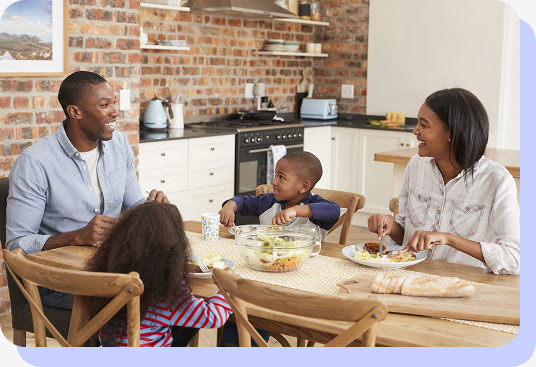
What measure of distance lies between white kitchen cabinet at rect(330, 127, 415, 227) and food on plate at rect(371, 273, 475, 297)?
14.0 ft

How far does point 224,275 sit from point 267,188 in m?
1.58

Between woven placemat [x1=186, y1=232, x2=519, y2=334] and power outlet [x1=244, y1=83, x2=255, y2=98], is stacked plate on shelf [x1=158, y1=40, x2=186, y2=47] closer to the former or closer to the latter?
power outlet [x1=244, y1=83, x2=255, y2=98]

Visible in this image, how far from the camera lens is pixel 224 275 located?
166 centimetres

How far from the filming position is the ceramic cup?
2.57 metres

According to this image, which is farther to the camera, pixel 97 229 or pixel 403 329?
pixel 97 229

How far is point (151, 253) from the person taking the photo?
5.90ft

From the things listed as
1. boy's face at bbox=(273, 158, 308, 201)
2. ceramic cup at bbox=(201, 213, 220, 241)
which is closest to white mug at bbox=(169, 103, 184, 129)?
boy's face at bbox=(273, 158, 308, 201)

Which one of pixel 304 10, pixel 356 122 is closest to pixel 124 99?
pixel 304 10

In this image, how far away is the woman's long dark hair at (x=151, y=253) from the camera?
5.88 feet

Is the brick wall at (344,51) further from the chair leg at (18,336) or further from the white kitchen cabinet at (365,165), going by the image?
the chair leg at (18,336)

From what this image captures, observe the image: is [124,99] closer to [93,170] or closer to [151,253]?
[93,170]

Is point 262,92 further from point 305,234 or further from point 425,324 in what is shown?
point 425,324

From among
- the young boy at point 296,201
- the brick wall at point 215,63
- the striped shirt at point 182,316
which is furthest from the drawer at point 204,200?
the striped shirt at point 182,316

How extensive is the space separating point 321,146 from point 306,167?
3.62 m
